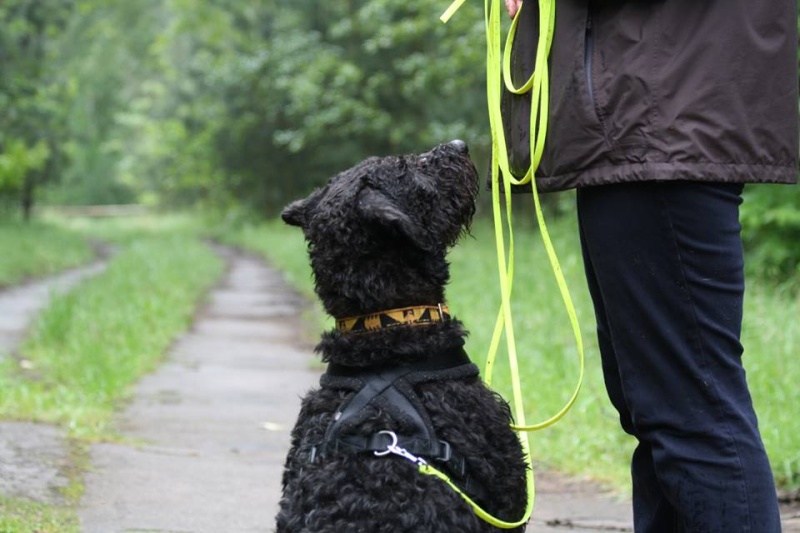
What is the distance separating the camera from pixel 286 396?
7.64m

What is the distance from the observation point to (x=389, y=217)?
291cm

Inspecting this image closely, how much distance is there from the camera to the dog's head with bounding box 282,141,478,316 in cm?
302

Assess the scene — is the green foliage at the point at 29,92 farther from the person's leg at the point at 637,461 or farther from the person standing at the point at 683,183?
the person standing at the point at 683,183

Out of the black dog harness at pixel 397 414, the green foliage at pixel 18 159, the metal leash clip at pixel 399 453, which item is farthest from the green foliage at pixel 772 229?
the green foliage at pixel 18 159

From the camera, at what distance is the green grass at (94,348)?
639 centimetres

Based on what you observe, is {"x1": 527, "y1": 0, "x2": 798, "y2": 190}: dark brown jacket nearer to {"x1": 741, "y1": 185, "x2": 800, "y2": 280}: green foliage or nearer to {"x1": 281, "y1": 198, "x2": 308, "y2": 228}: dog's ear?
{"x1": 281, "y1": 198, "x2": 308, "y2": 228}: dog's ear

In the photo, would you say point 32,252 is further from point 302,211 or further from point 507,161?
point 507,161

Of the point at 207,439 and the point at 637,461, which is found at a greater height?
the point at 637,461

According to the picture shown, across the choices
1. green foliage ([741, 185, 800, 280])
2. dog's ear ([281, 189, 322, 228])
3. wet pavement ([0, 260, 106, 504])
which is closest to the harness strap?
dog's ear ([281, 189, 322, 228])

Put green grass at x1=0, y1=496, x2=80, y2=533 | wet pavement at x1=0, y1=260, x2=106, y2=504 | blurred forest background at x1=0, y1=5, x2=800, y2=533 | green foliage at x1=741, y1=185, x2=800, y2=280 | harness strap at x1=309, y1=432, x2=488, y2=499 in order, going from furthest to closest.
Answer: green foliage at x1=741, y1=185, x2=800, y2=280 → blurred forest background at x1=0, y1=5, x2=800, y2=533 → wet pavement at x1=0, y1=260, x2=106, y2=504 → green grass at x1=0, y1=496, x2=80, y2=533 → harness strap at x1=309, y1=432, x2=488, y2=499

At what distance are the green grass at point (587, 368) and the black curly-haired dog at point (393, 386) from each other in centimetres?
54

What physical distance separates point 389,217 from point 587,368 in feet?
14.9

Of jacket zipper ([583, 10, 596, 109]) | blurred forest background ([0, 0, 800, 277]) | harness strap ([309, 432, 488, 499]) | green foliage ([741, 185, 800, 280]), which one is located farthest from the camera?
blurred forest background ([0, 0, 800, 277])

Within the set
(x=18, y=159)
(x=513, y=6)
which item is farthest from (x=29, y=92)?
(x=513, y=6)
